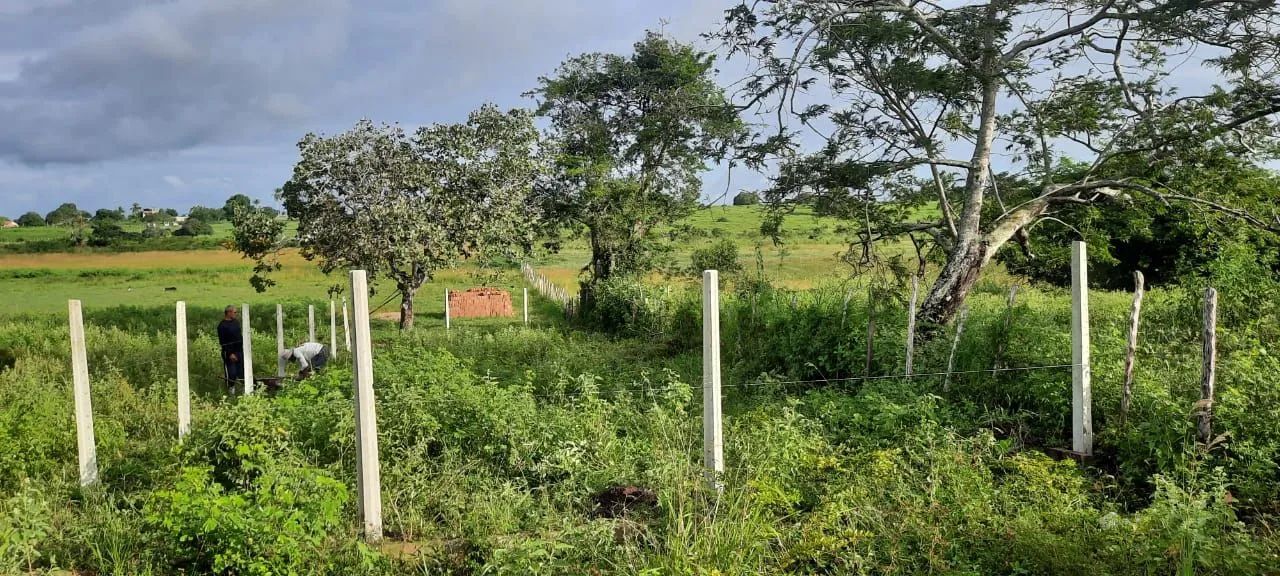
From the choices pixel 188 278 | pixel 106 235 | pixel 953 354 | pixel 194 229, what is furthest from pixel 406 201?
pixel 194 229

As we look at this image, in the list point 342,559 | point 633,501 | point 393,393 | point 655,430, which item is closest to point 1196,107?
point 655,430

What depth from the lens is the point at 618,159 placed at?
2502cm

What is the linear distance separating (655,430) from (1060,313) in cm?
831

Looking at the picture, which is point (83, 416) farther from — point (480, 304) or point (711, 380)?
point (480, 304)

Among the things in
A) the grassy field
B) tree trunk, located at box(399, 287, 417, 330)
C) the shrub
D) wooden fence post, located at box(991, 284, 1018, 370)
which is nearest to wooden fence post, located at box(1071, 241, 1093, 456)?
wooden fence post, located at box(991, 284, 1018, 370)

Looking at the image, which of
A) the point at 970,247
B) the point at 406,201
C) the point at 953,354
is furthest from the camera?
the point at 406,201

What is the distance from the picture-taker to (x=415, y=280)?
62.1 feet

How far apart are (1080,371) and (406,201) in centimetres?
1437

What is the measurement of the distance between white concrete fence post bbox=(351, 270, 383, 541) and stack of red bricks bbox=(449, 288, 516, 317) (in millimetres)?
20834

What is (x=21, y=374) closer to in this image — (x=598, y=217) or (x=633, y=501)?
(x=633, y=501)

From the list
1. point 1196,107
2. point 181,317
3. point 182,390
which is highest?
point 1196,107

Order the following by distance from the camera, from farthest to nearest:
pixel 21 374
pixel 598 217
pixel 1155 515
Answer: pixel 598 217 → pixel 21 374 → pixel 1155 515

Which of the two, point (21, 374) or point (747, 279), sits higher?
point (747, 279)

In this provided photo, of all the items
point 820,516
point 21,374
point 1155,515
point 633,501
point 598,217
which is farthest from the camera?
point 598,217
